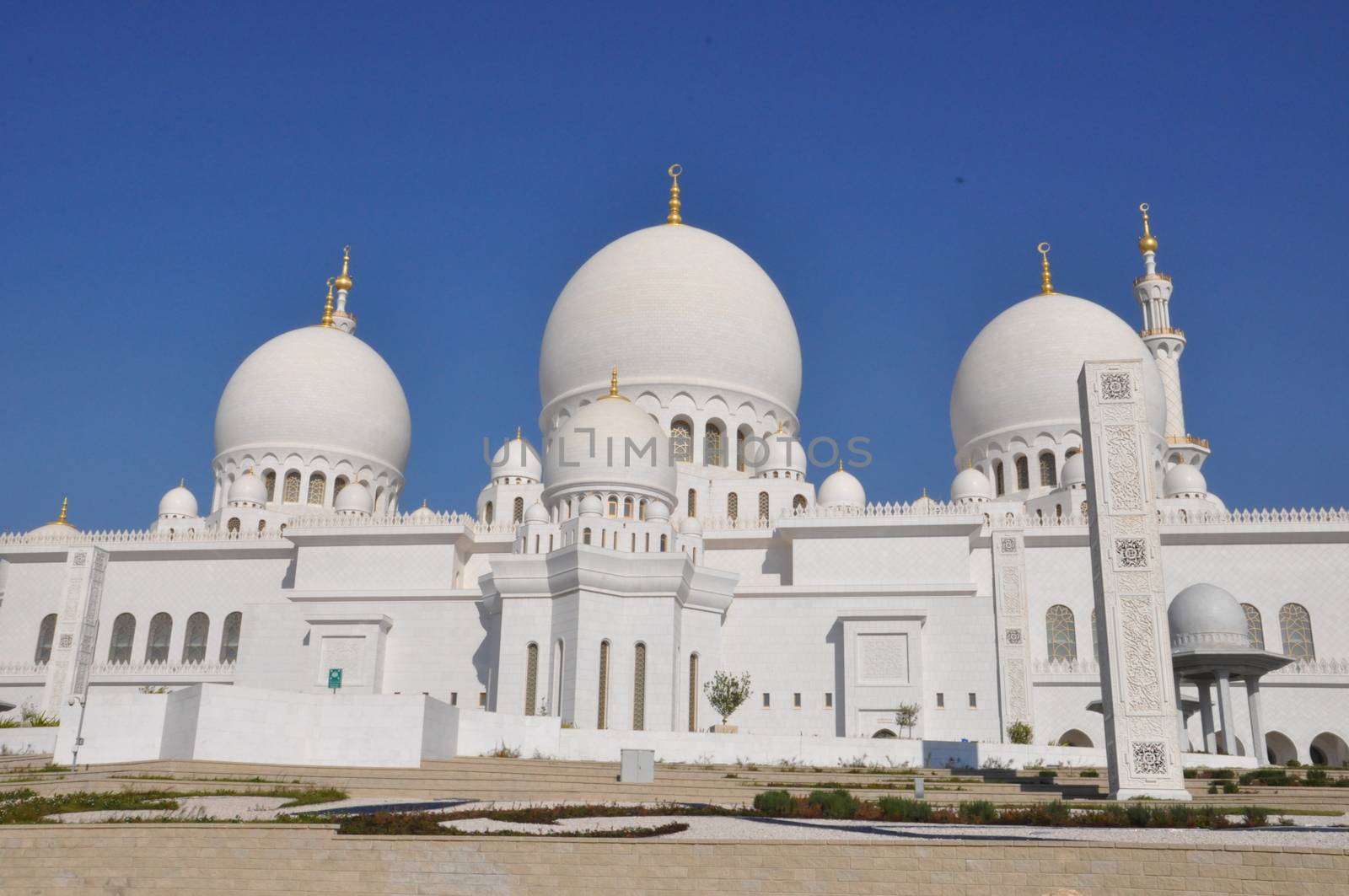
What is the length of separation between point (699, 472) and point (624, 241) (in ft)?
26.3

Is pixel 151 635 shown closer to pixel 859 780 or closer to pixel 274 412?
pixel 274 412

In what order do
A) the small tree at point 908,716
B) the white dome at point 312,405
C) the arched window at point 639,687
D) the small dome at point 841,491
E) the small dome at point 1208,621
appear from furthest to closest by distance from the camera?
the white dome at point 312,405 → the small dome at point 841,491 → the small tree at point 908,716 → the arched window at point 639,687 → the small dome at point 1208,621

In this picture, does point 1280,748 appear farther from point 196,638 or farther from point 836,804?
point 196,638

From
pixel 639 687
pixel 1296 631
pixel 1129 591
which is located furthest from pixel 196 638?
pixel 1296 631

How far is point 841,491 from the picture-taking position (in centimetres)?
3091

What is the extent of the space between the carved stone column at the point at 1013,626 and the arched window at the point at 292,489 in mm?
19338

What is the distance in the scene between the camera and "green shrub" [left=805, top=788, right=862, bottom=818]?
40.7ft

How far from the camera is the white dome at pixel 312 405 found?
36000 mm

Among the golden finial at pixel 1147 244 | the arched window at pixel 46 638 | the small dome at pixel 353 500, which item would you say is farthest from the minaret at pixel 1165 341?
the arched window at pixel 46 638

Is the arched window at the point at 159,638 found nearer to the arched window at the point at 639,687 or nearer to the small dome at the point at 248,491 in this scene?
the small dome at the point at 248,491

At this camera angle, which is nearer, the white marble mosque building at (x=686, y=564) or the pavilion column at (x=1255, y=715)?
the pavilion column at (x=1255, y=715)

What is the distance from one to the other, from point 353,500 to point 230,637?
4670 mm

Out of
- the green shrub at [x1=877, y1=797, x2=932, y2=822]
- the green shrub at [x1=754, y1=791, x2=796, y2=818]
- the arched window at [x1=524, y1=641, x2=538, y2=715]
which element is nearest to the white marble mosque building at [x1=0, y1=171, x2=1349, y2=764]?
the arched window at [x1=524, y1=641, x2=538, y2=715]

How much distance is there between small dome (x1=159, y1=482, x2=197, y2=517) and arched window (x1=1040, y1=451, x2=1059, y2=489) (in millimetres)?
23856
